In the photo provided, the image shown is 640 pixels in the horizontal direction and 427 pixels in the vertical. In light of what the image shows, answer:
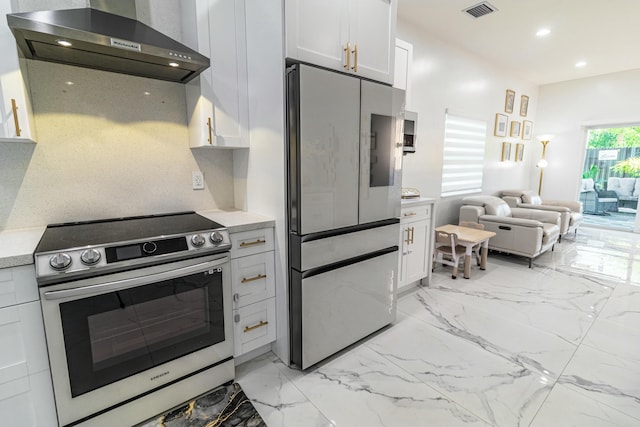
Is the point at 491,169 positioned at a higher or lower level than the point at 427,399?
higher

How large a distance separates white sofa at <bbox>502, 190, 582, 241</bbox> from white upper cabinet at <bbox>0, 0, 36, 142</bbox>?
6.32 m

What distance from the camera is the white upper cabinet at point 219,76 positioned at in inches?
74.4

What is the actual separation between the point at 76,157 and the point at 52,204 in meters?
0.30

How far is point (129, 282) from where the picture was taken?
142cm

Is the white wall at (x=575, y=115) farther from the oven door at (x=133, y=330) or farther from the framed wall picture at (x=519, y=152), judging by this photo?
the oven door at (x=133, y=330)

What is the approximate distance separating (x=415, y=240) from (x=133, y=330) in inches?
97.2

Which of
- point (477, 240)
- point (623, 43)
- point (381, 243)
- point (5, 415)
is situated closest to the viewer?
point (5, 415)

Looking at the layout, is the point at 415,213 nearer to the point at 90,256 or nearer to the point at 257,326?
the point at 257,326

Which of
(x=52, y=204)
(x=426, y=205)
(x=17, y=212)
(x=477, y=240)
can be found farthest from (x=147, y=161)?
(x=477, y=240)

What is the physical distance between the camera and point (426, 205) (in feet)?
10.2

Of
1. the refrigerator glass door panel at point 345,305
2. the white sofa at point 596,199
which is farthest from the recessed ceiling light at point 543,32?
the white sofa at point 596,199

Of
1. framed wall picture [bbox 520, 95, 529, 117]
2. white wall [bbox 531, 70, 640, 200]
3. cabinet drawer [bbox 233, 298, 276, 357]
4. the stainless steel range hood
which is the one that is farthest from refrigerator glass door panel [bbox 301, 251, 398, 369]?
white wall [bbox 531, 70, 640, 200]

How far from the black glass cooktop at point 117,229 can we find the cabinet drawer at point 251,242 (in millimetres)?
157

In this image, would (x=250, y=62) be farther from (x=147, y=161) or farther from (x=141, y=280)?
(x=141, y=280)
